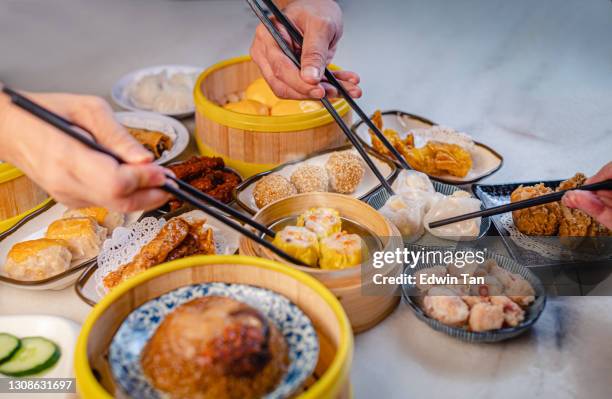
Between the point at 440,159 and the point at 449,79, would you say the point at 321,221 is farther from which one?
the point at 449,79

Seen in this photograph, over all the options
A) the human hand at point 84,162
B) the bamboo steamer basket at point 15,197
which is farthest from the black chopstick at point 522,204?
the bamboo steamer basket at point 15,197

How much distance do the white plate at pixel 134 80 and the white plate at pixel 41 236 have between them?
886 mm

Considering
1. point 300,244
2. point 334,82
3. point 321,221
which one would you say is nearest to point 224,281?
point 300,244

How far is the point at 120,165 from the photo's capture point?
48.3 inches

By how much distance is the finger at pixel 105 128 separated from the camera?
130 cm

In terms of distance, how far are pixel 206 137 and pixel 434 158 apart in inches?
37.8

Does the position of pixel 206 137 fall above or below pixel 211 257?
below

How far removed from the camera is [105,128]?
53.1 inches

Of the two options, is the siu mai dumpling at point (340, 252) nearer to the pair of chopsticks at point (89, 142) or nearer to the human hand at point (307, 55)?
the pair of chopsticks at point (89, 142)

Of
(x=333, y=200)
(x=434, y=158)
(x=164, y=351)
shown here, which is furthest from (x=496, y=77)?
(x=164, y=351)

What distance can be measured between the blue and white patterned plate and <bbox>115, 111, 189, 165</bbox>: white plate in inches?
50.7

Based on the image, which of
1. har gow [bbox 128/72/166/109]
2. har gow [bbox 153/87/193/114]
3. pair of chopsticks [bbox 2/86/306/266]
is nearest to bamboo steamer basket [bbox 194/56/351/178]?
har gow [bbox 153/87/193/114]

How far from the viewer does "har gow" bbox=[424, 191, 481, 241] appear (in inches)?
72.4

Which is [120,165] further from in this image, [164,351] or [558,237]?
[558,237]
